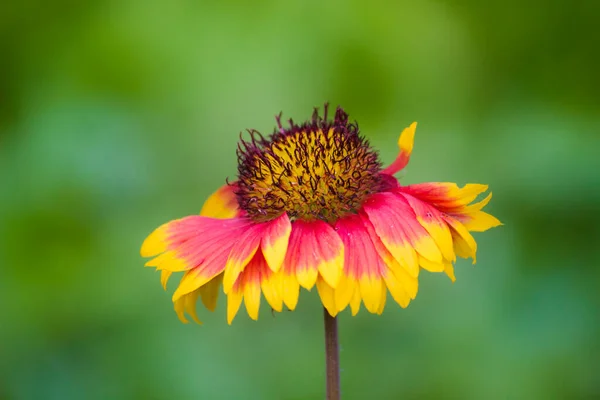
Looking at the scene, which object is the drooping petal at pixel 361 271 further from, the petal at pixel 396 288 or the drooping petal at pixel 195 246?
the drooping petal at pixel 195 246

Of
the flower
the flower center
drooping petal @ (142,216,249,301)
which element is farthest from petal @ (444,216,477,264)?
drooping petal @ (142,216,249,301)

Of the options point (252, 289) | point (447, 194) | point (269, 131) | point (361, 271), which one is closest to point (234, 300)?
point (252, 289)

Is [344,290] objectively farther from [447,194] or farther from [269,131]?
[269,131]

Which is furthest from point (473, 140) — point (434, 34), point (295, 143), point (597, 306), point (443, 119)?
point (295, 143)

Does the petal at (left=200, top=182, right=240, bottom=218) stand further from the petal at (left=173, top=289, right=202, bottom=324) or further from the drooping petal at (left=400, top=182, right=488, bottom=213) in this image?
the drooping petal at (left=400, top=182, right=488, bottom=213)

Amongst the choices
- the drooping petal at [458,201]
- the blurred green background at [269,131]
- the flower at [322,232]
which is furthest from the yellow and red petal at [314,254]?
the blurred green background at [269,131]

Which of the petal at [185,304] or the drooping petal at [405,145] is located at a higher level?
the drooping petal at [405,145]
